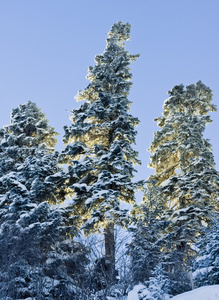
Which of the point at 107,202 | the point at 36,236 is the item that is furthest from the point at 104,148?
the point at 36,236

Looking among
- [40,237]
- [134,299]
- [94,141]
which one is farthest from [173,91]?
[134,299]

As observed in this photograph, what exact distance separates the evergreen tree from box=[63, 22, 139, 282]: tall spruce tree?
965 millimetres

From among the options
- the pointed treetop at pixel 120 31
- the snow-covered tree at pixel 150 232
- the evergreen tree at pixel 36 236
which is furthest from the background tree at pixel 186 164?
the pointed treetop at pixel 120 31

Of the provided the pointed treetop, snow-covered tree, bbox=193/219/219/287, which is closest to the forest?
snow-covered tree, bbox=193/219/219/287

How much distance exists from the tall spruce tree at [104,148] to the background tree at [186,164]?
85.2 inches

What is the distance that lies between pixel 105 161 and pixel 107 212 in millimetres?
2691

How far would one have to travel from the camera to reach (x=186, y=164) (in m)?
15.4

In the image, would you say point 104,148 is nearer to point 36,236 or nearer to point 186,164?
point 186,164

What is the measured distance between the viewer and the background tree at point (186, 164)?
12923mm

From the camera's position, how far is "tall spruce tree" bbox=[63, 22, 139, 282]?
11607 millimetres

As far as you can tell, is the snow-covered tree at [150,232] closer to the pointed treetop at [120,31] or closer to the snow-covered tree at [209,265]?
the snow-covered tree at [209,265]

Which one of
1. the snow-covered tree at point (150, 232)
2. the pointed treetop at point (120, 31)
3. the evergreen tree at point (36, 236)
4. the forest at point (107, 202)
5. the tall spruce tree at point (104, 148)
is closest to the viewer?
the forest at point (107, 202)

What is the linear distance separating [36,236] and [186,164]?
8548 millimetres

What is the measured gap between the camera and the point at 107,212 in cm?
1121
